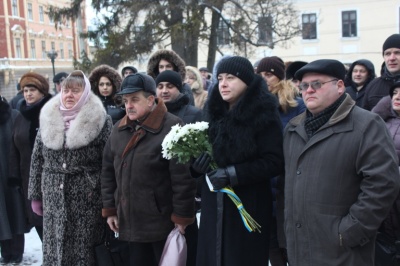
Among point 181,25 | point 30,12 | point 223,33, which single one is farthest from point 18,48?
point 181,25

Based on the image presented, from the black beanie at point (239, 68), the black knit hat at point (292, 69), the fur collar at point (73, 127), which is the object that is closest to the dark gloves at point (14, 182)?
the fur collar at point (73, 127)

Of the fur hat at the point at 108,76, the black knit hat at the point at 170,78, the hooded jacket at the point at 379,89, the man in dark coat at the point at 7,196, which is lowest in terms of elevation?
the man in dark coat at the point at 7,196

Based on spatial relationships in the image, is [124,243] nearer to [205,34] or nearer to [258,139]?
[258,139]

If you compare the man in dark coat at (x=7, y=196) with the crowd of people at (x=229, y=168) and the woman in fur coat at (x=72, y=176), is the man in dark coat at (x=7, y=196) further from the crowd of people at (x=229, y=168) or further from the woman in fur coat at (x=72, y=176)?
the woman in fur coat at (x=72, y=176)

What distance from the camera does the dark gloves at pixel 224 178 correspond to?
327cm

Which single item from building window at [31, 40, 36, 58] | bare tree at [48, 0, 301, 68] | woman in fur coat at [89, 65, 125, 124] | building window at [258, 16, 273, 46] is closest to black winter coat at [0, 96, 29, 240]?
woman in fur coat at [89, 65, 125, 124]

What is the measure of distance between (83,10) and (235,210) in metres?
17.3

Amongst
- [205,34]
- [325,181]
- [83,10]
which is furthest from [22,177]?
[83,10]

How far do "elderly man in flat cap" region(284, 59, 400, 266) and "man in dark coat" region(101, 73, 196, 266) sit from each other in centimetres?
107

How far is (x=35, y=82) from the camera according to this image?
525 cm

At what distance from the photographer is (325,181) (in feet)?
9.16

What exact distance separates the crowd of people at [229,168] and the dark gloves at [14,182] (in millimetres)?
15

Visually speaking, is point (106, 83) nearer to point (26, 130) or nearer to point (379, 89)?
point (26, 130)

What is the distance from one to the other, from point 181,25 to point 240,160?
42.7 feet
